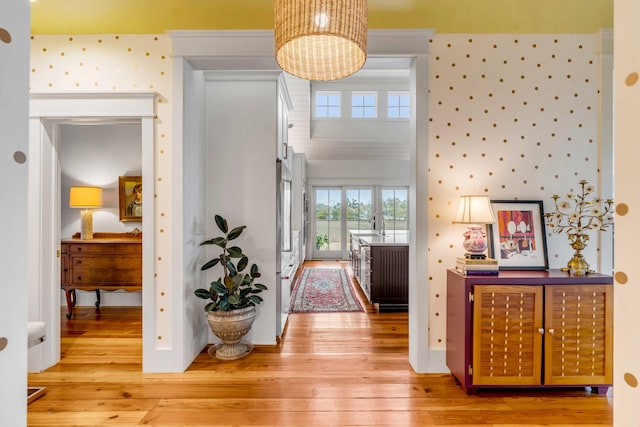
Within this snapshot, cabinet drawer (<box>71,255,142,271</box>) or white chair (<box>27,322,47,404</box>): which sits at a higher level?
cabinet drawer (<box>71,255,142,271</box>)

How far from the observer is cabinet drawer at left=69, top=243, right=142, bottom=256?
12.7 feet

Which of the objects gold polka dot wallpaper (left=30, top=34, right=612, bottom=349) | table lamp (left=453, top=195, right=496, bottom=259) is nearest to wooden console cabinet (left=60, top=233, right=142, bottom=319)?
gold polka dot wallpaper (left=30, top=34, right=612, bottom=349)

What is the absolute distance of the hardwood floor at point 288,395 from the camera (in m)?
2.08

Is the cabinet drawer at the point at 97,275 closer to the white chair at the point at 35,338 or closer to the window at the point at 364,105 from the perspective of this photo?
the white chair at the point at 35,338

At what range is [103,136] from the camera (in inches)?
173

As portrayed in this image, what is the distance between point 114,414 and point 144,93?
2267mm

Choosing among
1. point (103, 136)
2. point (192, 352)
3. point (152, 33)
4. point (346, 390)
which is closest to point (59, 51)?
point (152, 33)

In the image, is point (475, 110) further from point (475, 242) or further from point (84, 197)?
point (84, 197)

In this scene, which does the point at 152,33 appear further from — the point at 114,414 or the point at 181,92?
the point at 114,414

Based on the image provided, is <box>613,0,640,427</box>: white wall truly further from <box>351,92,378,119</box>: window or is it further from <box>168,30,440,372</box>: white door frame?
<box>351,92,378,119</box>: window

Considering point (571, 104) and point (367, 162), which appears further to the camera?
point (367, 162)

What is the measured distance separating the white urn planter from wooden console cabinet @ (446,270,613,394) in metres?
1.73

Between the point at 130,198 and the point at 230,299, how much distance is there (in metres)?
2.46

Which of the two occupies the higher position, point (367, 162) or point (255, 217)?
point (367, 162)
